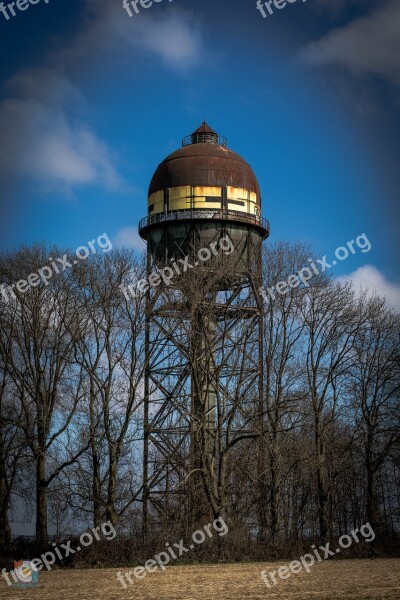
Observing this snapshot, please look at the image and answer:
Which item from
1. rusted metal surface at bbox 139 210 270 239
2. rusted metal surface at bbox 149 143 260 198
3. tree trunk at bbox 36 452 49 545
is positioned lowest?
tree trunk at bbox 36 452 49 545

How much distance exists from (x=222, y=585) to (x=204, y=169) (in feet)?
68.0

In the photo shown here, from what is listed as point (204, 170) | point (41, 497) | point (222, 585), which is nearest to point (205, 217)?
point (204, 170)

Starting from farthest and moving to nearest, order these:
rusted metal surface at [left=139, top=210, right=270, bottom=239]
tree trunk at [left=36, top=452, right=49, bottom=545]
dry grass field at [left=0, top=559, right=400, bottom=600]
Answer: rusted metal surface at [left=139, top=210, right=270, bottom=239] → tree trunk at [left=36, top=452, right=49, bottom=545] → dry grass field at [left=0, top=559, right=400, bottom=600]

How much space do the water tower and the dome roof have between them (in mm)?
43

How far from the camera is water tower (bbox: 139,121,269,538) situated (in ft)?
107

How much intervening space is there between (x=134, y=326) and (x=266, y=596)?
15125mm

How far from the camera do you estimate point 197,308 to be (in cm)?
3306

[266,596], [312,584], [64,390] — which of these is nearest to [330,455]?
[64,390]

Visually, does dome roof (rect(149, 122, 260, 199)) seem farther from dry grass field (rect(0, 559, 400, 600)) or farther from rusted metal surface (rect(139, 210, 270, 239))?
dry grass field (rect(0, 559, 400, 600))

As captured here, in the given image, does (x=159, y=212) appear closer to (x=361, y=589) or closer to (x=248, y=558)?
(x=248, y=558)

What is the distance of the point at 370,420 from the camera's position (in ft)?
124

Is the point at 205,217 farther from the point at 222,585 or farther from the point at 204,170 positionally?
the point at 222,585

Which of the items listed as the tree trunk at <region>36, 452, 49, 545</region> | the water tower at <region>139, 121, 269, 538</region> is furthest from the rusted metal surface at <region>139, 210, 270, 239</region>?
the tree trunk at <region>36, 452, 49, 545</region>

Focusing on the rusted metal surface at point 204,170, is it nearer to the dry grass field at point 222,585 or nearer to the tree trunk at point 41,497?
the tree trunk at point 41,497
